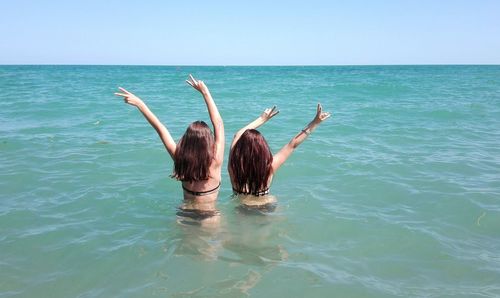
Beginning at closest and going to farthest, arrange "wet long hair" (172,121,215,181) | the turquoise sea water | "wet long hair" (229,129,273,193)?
the turquoise sea water < "wet long hair" (172,121,215,181) < "wet long hair" (229,129,273,193)

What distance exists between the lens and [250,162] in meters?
4.21

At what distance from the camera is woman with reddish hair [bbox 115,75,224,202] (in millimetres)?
3996

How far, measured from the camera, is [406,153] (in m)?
8.10

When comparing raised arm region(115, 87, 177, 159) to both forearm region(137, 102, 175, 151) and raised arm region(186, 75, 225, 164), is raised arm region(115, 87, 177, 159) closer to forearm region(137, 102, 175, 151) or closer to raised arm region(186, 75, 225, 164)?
forearm region(137, 102, 175, 151)

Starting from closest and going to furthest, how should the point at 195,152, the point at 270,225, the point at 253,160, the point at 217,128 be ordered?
the point at 195,152 → the point at 253,160 → the point at 217,128 → the point at 270,225

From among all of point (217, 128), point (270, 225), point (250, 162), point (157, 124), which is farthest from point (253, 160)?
point (157, 124)

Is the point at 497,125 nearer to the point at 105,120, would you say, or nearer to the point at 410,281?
the point at 410,281

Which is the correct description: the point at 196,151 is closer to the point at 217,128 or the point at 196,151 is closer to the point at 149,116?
the point at 217,128

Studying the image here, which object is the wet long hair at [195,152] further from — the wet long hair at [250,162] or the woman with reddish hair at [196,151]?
the wet long hair at [250,162]

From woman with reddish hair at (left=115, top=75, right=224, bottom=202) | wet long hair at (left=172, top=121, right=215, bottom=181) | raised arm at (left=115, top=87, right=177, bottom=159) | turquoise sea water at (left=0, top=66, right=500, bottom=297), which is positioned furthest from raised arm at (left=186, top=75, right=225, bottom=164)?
turquoise sea water at (left=0, top=66, right=500, bottom=297)

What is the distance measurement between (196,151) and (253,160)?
585 mm

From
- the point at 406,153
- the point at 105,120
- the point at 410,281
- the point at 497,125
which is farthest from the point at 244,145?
the point at 497,125

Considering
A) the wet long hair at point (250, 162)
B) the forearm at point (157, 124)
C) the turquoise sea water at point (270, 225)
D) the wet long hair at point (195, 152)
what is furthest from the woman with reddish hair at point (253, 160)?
the forearm at point (157, 124)

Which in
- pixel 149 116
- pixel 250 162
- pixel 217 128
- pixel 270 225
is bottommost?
pixel 270 225
